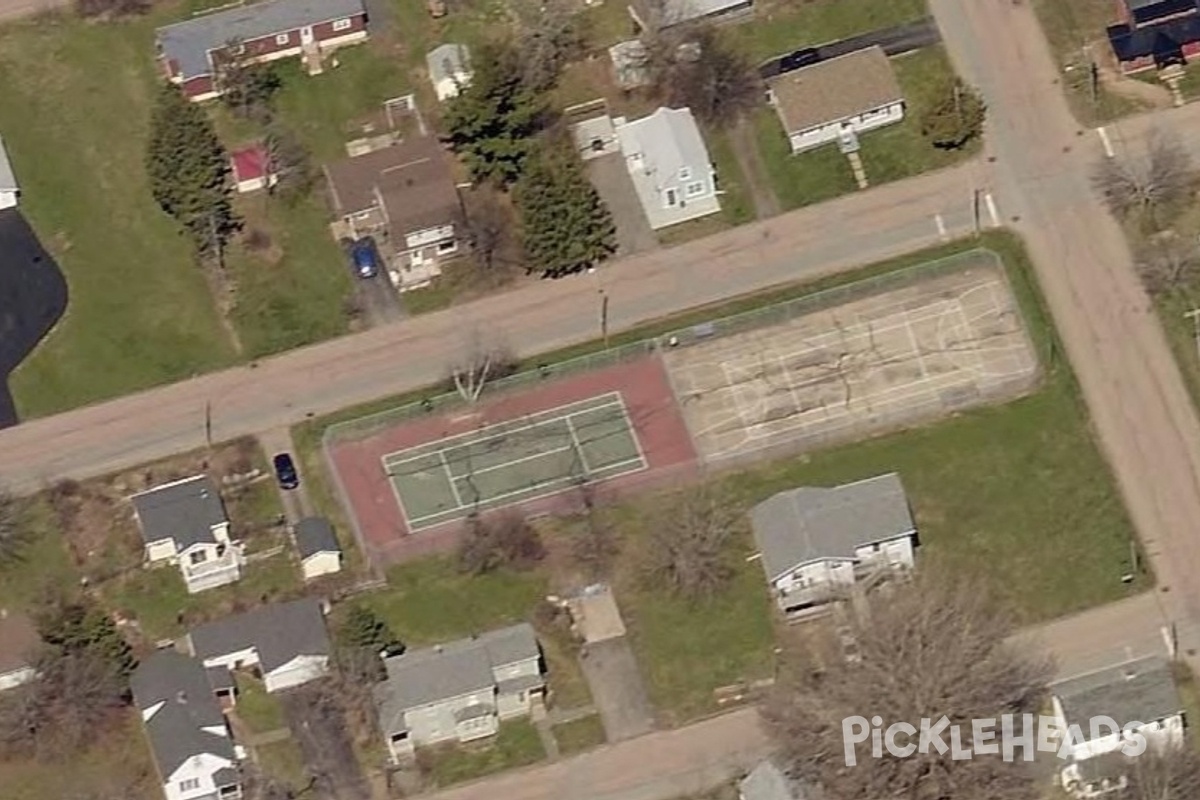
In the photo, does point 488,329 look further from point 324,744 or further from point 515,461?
point 324,744

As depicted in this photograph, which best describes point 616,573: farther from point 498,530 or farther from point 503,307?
point 503,307

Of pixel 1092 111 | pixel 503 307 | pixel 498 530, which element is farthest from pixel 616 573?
pixel 1092 111

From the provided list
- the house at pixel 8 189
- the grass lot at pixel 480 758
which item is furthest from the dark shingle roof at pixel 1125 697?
the house at pixel 8 189

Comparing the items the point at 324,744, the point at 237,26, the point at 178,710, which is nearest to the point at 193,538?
the point at 178,710

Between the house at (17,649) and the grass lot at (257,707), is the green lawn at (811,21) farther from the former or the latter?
the house at (17,649)

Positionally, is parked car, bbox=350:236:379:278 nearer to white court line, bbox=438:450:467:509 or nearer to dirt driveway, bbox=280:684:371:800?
white court line, bbox=438:450:467:509

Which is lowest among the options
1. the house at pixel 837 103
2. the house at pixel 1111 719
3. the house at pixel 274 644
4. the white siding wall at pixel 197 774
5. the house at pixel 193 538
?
the house at pixel 1111 719

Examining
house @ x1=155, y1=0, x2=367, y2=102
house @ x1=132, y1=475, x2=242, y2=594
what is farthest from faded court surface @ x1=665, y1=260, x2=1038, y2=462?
house @ x1=155, y1=0, x2=367, y2=102
